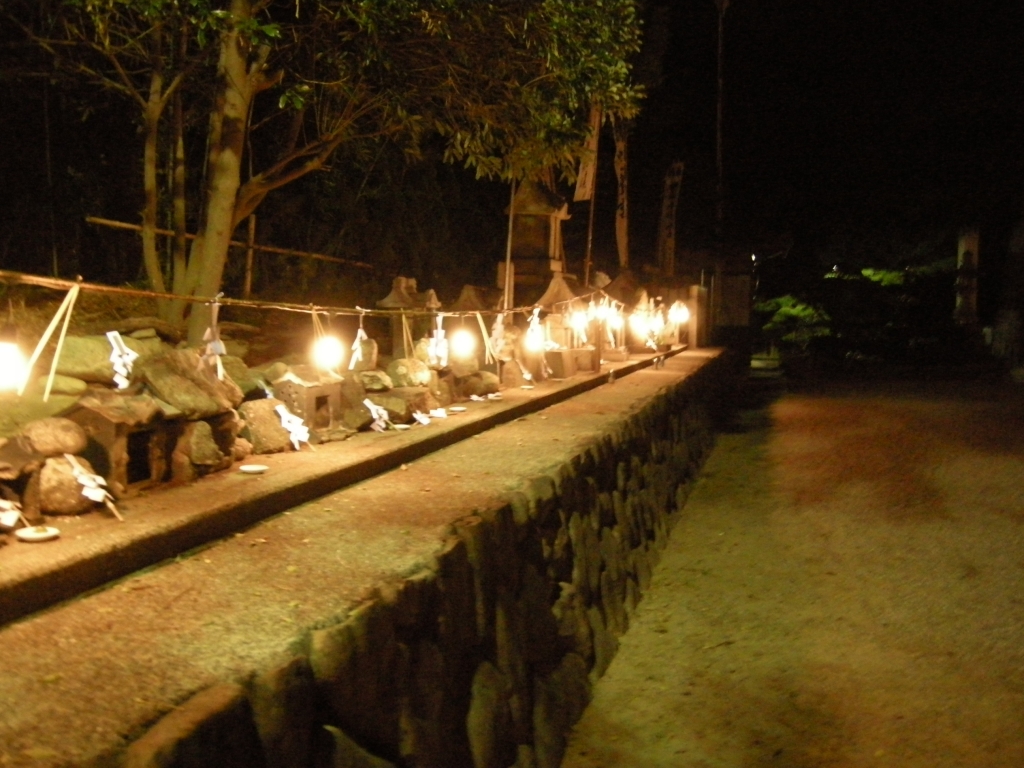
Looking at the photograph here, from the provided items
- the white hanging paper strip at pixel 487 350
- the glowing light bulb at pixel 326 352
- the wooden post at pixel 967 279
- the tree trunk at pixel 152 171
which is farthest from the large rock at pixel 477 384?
the wooden post at pixel 967 279

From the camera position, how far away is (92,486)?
4574mm

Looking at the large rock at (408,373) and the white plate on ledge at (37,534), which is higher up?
the large rock at (408,373)

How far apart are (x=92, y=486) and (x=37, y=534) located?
0.48 metres

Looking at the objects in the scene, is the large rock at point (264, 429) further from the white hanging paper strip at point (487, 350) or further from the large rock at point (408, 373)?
the white hanging paper strip at point (487, 350)

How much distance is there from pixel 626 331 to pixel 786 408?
187 inches

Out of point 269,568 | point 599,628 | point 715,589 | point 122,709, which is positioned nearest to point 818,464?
point 715,589

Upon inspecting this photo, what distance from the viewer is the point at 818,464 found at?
43.2ft

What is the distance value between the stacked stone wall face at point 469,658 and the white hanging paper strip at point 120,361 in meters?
2.54

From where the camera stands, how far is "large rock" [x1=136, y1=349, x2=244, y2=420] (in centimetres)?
540

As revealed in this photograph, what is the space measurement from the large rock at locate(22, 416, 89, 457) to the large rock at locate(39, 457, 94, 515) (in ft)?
0.22

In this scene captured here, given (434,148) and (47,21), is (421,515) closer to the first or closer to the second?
(47,21)

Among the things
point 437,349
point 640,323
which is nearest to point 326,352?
point 437,349

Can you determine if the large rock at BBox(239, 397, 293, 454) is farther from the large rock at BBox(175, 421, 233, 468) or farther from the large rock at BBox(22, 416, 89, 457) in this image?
the large rock at BBox(22, 416, 89, 457)

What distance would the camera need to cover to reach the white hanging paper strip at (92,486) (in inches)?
179
